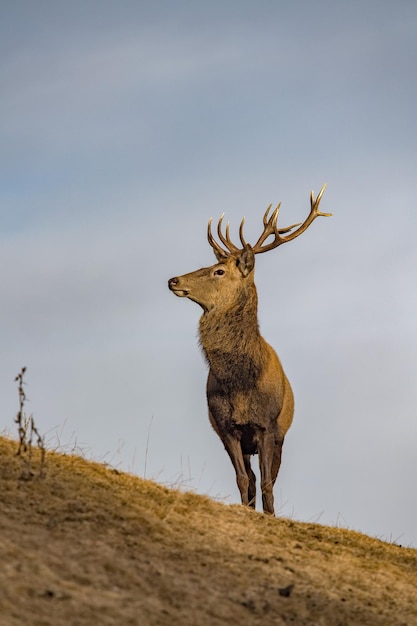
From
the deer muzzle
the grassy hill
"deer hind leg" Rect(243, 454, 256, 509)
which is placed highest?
the deer muzzle

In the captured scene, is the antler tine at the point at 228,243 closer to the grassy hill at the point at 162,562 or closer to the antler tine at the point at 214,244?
the antler tine at the point at 214,244

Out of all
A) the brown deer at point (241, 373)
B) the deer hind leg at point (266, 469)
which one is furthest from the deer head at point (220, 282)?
the deer hind leg at point (266, 469)

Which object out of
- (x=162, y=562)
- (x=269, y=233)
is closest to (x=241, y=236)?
(x=269, y=233)

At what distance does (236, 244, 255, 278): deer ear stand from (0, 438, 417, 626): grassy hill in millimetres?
3266

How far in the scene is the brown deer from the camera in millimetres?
11695

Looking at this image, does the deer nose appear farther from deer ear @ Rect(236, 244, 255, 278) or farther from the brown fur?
deer ear @ Rect(236, 244, 255, 278)

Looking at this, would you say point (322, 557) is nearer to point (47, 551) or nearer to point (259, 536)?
point (259, 536)

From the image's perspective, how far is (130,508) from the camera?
873 cm

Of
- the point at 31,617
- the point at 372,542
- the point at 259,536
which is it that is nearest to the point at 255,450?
the point at 372,542

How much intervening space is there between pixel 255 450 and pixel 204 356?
135 centimetres

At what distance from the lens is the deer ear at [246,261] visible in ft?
40.8

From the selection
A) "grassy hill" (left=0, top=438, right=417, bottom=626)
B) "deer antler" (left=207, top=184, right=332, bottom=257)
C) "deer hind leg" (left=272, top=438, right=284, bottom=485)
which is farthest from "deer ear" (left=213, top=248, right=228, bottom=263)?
"grassy hill" (left=0, top=438, right=417, bottom=626)

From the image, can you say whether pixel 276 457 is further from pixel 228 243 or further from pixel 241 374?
pixel 228 243

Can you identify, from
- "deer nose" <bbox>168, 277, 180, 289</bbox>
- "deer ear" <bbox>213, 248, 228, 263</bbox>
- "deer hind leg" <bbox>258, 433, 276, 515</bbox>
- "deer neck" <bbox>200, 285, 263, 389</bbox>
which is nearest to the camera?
"deer hind leg" <bbox>258, 433, 276, 515</bbox>
